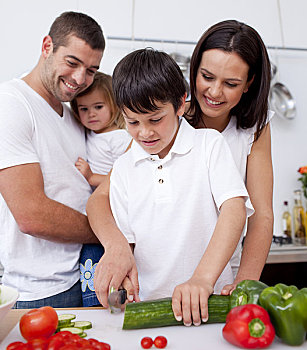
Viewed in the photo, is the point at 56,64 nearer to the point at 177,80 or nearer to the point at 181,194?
the point at 177,80

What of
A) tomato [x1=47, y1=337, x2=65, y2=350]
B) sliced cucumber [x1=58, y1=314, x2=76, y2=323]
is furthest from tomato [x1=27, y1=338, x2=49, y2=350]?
sliced cucumber [x1=58, y1=314, x2=76, y2=323]

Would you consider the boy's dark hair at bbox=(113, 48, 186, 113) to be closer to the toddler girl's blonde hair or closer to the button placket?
the button placket

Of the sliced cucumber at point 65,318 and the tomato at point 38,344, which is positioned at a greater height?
the sliced cucumber at point 65,318

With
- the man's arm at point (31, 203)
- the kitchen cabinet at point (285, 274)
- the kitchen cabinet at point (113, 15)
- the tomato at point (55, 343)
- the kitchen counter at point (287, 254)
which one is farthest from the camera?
the kitchen cabinet at point (113, 15)

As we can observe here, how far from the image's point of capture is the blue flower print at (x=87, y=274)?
147 centimetres

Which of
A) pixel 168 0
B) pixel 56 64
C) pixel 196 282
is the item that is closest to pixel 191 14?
pixel 168 0

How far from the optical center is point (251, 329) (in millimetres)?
802

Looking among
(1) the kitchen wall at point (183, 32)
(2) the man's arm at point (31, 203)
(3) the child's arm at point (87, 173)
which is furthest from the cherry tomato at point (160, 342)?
(1) the kitchen wall at point (183, 32)

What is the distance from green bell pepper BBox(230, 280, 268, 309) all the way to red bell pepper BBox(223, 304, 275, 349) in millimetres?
71

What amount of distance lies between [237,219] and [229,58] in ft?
1.66

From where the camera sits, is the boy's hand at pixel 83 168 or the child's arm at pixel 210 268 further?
the boy's hand at pixel 83 168

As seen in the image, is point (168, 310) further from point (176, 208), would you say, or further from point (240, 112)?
point (240, 112)

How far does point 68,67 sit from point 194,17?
Answer: 168 cm

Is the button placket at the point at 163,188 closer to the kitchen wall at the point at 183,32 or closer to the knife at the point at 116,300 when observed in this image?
the knife at the point at 116,300
